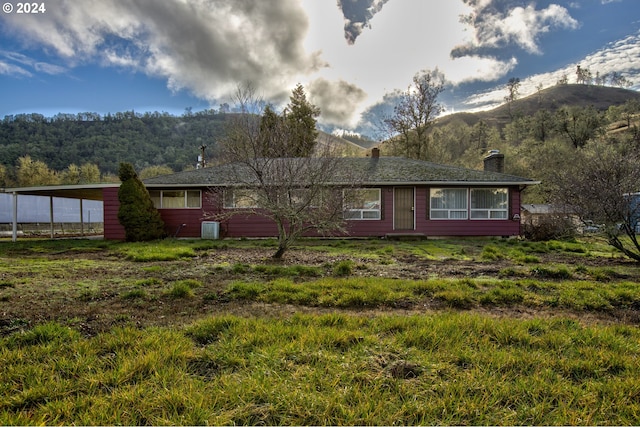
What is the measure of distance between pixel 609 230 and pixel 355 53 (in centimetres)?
1268

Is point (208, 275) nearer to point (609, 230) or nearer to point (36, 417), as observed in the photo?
point (36, 417)

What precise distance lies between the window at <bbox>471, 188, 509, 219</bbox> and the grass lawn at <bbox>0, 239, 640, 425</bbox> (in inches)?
342

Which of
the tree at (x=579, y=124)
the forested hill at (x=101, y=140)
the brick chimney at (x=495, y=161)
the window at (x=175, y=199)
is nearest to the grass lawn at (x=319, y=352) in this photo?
the window at (x=175, y=199)

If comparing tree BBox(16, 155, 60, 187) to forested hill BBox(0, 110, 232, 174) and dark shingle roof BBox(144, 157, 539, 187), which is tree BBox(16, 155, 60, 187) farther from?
dark shingle roof BBox(144, 157, 539, 187)

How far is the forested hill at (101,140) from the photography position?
1574 inches

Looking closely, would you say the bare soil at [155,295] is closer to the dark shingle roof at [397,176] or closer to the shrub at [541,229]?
the shrub at [541,229]

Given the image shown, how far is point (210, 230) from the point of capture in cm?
1298

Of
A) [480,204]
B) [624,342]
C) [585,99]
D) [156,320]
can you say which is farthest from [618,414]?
[585,99]

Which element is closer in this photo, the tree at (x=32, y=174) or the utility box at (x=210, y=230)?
the utility box at (x=210, y=230)

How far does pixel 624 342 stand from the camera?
2666mm

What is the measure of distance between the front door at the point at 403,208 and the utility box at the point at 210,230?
8.24m

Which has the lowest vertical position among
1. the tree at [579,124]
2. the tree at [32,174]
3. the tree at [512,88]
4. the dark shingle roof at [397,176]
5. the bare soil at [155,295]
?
the bare soil at [155,295]

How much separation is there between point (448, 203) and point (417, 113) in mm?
12700

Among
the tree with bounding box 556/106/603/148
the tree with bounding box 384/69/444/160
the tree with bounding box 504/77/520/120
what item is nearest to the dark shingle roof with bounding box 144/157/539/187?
the tree with bounding box 384/69/444/160
